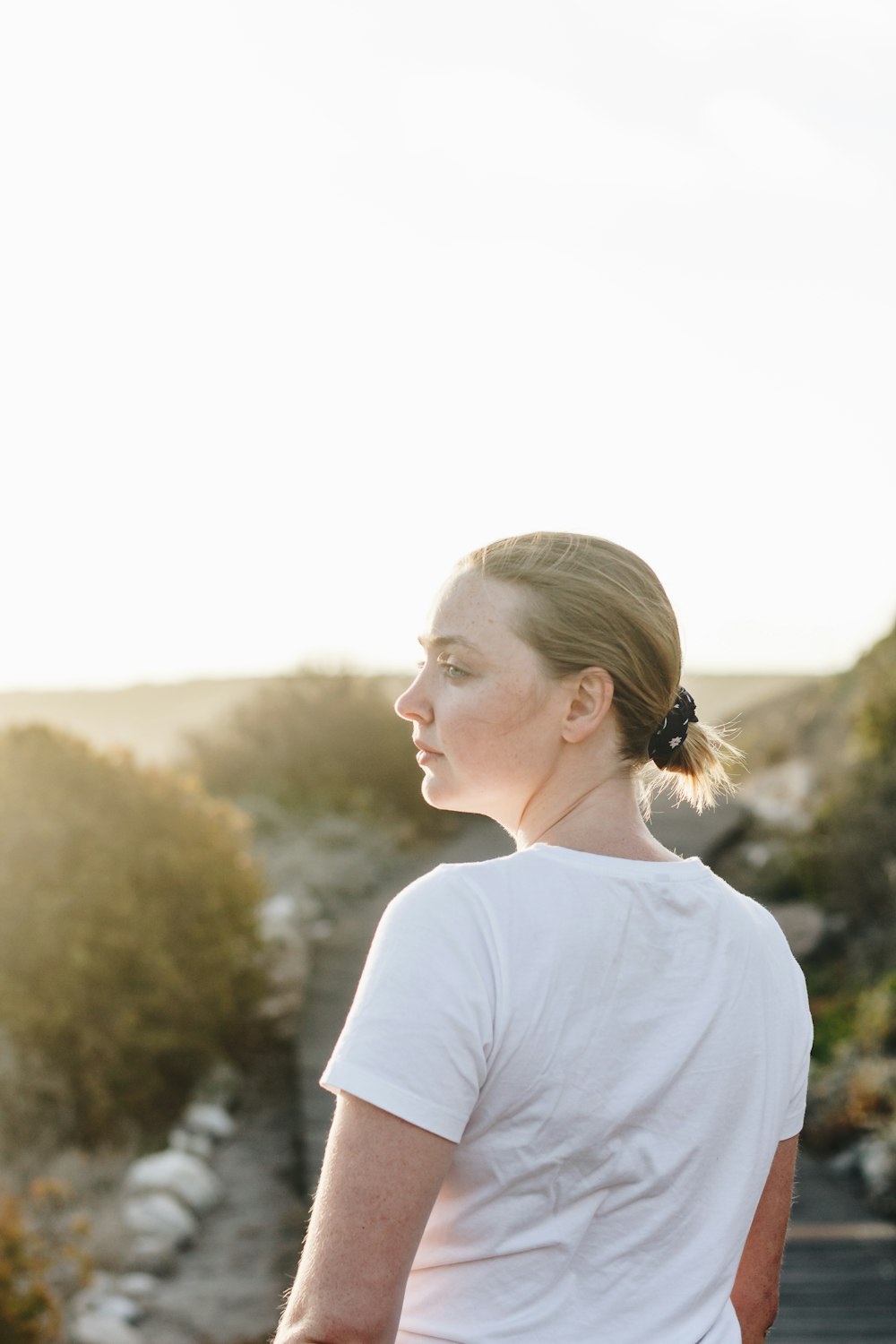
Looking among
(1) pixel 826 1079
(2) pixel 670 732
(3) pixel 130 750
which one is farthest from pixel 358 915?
(2) pixel 670 732

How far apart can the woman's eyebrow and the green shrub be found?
5.92m

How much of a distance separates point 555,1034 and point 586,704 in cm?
39

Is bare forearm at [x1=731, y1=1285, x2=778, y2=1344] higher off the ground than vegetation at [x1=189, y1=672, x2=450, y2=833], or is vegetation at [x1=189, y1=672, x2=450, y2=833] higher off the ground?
bare forearm at [x1=731, y1=1285, x2=778, y2=1344]

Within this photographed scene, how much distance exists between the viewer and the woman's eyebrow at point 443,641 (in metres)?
1.50

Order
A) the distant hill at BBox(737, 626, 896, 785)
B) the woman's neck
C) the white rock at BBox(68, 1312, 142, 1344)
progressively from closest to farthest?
1. the woman's neck
2. the white rock at BBox(68, 1312, 142, 1344)
3. the distant hill at BBox(737, 626, 896, 785)

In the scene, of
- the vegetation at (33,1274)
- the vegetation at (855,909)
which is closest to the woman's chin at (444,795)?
the vegetation at (33,1274)

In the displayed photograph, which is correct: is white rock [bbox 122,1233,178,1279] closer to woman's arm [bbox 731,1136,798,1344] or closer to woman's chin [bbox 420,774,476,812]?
woman's arm [bbox 731,1136,798,1344]

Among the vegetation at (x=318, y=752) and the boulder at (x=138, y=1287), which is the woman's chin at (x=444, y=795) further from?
the vegetation at (x=318, y=752)

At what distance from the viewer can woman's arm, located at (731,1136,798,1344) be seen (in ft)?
5.62

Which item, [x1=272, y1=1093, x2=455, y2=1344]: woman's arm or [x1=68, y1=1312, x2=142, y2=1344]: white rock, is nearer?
[x1=272, y1=1093, x2=455, y2=1344]: woman's arm

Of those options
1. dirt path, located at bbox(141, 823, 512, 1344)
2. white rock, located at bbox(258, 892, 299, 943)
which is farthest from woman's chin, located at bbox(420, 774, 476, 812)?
white rock, located at bbox(258, 892, 299, 943)

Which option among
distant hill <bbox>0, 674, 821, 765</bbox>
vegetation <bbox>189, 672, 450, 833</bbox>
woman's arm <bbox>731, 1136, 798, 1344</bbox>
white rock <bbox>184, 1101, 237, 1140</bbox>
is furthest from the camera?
distant hill <bbox>0, 674, 821, 765</bbox>

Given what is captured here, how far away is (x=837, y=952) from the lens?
1141 centimetres

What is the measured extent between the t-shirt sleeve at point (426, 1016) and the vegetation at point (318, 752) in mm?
14109
